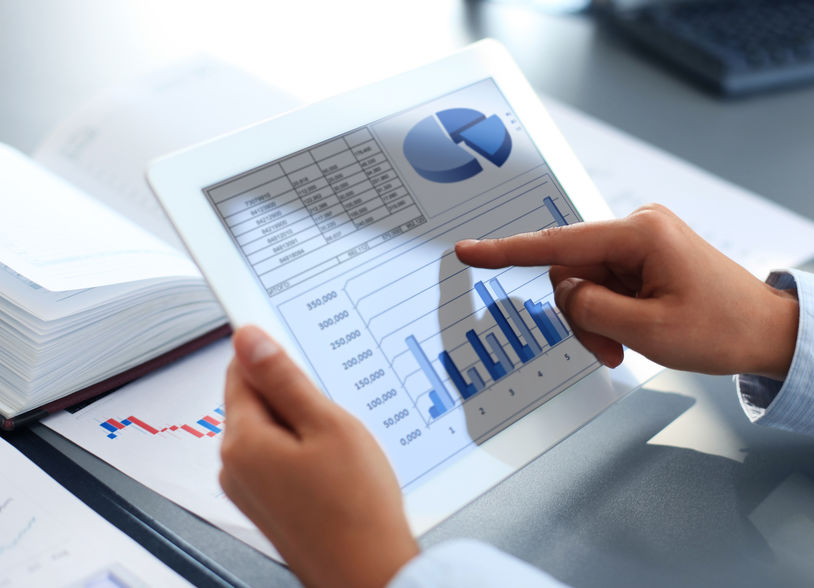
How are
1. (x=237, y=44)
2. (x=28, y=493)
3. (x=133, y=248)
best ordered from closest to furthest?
(x=28, y=493), (x=133, y=248), (x=237, y=44)

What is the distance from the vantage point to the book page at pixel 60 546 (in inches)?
17.4

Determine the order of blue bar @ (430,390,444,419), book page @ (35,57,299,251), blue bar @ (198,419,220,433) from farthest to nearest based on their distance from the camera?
1. book page @ (35,57,299,251)
2. blue bar @ (198,419,220,433)
3. blue bar @ (430,390,444,419)

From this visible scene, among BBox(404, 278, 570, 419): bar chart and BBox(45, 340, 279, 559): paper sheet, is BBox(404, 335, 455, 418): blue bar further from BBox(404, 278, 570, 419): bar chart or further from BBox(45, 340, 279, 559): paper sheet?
BBox(45, 340, 279, 559): paper sheet

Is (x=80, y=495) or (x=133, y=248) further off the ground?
(x=133, y=248)

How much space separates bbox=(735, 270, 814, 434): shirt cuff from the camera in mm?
536

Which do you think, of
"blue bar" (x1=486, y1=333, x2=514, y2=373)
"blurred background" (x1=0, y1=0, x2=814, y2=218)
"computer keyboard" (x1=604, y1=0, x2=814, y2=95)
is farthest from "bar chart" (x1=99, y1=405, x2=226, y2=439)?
"computer keyboard" (x1=604, y1=0, x2=814, y2=95)

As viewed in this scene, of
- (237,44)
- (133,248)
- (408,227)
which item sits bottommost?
(408,227)

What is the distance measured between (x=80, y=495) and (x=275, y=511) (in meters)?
0.19

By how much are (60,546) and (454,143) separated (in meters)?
0.39

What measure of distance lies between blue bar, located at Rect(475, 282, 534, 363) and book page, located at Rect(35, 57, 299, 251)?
0.38 meters

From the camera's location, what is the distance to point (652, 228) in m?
0.51

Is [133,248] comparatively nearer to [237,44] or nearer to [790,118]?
[237,44]

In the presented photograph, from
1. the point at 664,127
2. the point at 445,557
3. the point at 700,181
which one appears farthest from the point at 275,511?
the point at 664,127

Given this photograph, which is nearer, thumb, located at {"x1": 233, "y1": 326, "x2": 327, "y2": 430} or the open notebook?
thumb, located at {"x1": 233, "y1": 326, "x2": 327, "y2": 430}
